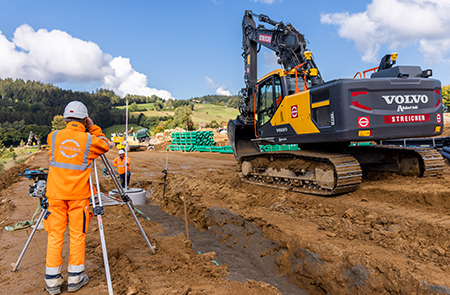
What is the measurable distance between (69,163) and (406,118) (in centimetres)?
581

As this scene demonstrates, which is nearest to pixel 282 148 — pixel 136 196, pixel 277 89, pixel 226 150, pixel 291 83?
pixel 226 150

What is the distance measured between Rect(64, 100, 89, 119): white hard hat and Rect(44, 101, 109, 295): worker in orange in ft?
0.04

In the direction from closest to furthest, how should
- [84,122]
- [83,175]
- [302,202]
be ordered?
[83,175]
[84,122]
[302,202]

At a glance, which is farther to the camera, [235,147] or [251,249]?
[235,147]

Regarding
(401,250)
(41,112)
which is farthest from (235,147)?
(41,112)

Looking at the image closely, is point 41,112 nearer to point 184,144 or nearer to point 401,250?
point 184,144

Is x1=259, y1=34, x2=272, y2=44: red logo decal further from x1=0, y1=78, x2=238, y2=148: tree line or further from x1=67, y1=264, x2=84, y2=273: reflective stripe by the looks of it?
x1=0, y1=78, x2=238, y2=148: tree line

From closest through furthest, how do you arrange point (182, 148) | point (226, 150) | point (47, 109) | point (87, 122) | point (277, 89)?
point (87, 122), point (277, 89), point (226, 150), point (182, 148), point (47, 109)

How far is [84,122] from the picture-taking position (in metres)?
3.64

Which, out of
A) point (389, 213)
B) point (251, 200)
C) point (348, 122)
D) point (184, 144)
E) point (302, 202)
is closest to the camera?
point (389, 213)

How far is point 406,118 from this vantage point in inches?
218

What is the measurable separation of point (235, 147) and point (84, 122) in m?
6.99

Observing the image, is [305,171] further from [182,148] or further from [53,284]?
[182,148]

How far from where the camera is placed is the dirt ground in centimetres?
344
